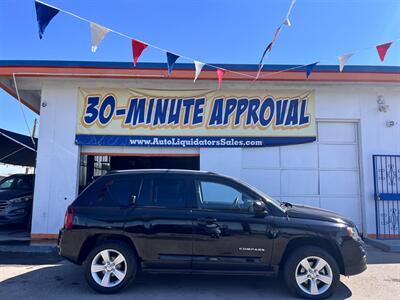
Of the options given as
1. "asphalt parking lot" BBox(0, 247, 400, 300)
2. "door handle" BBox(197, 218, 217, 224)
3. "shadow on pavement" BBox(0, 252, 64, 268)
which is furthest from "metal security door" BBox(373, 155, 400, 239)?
"shadow on pavement" BBox(0, 252, 64, 268)

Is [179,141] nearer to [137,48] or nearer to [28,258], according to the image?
[137,48]

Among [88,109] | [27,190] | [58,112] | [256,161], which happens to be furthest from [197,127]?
[27,190]

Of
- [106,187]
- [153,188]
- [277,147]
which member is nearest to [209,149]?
[277,147]

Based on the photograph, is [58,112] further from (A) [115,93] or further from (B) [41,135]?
(A) [115,93]

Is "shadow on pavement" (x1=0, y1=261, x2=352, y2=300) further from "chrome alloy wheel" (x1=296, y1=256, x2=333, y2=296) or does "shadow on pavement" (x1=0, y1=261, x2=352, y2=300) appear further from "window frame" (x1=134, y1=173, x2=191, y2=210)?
"window frame" (x1=134, y1=173, x2=191, y2=210)

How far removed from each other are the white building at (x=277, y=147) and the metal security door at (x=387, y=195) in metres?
0.05

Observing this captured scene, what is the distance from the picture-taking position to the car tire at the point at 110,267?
5359 millimetres

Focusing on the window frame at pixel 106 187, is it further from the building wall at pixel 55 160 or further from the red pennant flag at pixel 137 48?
the building wall at pixel 55 160

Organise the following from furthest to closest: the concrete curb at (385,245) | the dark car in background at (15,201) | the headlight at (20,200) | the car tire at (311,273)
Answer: the headlight at (20,200)
the dark car in background at (15,201)
the concrete curb at (385,245)
the car tire at (311,273)

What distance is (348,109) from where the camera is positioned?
10.1 meters

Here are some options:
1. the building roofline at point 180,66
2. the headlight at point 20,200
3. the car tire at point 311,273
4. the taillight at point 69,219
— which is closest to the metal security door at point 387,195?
the building roofline at point 180,66

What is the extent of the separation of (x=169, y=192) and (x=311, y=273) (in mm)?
2440

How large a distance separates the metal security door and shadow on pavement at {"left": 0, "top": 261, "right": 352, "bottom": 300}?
4648 millimetres

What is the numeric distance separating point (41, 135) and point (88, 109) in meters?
1.45
